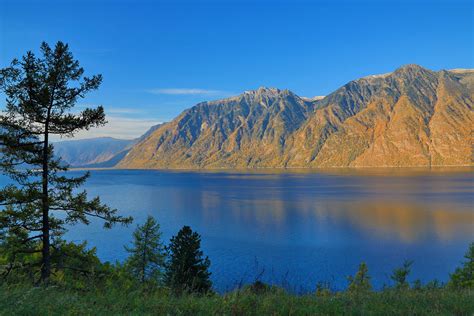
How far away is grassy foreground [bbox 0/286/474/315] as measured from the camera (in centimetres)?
680

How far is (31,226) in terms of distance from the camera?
17875mm

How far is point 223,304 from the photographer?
26.0 feet

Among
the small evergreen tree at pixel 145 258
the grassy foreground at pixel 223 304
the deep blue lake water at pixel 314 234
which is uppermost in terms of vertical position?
the grassy foreground at pixel 223 304

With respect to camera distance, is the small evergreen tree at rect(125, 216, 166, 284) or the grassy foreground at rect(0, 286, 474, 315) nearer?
the grassy foreground at rect(0, 286, 474, 315)

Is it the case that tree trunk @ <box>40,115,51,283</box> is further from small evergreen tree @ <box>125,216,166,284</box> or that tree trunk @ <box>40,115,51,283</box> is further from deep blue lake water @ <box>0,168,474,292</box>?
small evergreen tree @ <box>125,216,166,284</box>

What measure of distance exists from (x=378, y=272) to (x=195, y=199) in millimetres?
104961

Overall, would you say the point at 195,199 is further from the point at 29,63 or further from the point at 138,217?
the point at 29,63

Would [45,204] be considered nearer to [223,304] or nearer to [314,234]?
[223,304]

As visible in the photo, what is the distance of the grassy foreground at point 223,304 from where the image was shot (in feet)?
22.3

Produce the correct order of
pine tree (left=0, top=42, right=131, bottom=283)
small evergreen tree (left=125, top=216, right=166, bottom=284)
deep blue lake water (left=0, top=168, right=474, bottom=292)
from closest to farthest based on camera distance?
pine tree (left=0, top=42, right=131, bottom=283) → small evergreen tree (left=125, top=216, right=166, bottom=284) → deep blue lake water (left=0, top=168, right=474, bottom=292)

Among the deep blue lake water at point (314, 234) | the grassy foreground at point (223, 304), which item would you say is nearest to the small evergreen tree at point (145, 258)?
the deep blue lake water at point (314, 234)

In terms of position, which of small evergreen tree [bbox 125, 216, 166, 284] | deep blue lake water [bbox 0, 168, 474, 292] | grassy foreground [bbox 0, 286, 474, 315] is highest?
grassy foreground [bbox 0, 286, 474, 315]

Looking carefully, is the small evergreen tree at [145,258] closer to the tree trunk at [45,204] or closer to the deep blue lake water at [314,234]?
the deep blue lake water at [314,234]

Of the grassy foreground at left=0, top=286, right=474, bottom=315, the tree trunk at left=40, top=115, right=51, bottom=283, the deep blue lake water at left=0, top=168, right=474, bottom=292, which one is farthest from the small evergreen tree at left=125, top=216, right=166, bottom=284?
the grassy foreground at left=0, top=286, right=474, bottom=315
